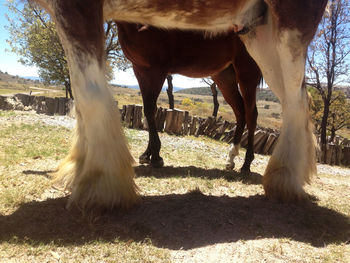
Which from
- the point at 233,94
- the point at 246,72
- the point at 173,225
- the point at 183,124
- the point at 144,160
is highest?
the point at 246,72

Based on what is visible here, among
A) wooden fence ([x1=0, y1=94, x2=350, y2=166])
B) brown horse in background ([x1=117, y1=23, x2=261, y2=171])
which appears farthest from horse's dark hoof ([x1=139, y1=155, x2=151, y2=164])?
wooden fence ([x1=0, y1=94, x2=350, y2=166])

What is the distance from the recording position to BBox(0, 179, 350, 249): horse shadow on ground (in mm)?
1807

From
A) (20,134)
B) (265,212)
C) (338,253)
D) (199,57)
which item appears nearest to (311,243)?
(338,253)

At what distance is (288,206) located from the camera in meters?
2.54

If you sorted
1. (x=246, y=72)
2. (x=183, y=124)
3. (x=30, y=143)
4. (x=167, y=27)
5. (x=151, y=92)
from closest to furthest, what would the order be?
1. (x=167, y=27)
2. (x=151, y=92)
3. (x=246, y=72)
4. (x=30, y=143)
5. (x=183, y=124)

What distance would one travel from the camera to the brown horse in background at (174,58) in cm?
320

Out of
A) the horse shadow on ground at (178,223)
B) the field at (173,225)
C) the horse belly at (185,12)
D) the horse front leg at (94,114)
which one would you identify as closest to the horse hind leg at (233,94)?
the field at (173,225)

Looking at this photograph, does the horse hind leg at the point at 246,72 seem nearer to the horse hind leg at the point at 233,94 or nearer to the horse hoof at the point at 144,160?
the horse hind leg at the point at 233,94

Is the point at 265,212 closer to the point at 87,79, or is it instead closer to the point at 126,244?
the point at 126,244

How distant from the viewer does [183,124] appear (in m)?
9.63

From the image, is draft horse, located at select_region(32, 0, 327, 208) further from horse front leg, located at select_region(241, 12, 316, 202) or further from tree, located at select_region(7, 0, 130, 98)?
tree, located at select_region(7, 0, 130, 98)

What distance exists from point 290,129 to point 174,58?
1.67 metres

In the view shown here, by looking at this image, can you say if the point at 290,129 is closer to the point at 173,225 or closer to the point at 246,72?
the point at 246,72

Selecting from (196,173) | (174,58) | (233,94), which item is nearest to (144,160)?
(196,173)
